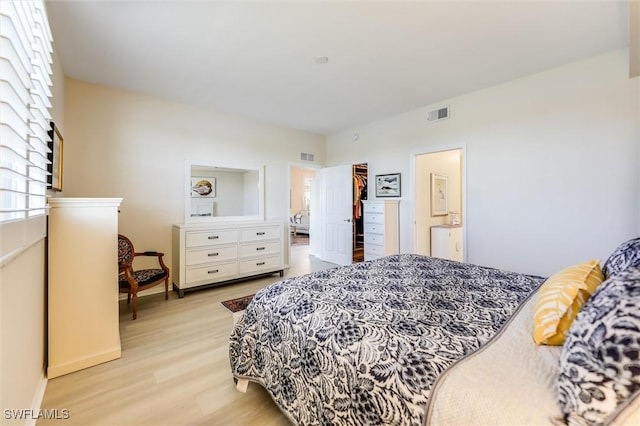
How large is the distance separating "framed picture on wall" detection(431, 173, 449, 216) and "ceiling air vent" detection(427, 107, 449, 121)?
103 centimetres

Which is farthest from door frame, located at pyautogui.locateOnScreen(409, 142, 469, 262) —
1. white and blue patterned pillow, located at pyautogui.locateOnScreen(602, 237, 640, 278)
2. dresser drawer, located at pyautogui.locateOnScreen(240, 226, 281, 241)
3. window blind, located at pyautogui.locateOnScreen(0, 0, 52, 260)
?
window blind, located at pyautogui.locateOnScreen(0, 0, 52, 260)

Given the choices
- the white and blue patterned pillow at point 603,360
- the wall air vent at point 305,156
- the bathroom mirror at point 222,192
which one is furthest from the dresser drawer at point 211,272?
the white and blue patterned pillow at point 603,360

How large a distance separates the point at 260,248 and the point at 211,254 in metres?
0.74

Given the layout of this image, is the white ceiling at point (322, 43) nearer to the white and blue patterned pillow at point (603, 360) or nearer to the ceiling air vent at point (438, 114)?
the ceiling air vent at point (438, 114)

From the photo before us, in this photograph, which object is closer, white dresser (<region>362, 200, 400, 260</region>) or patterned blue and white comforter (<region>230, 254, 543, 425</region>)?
patterned blue and white comforter (<region>230, 254, 543, 425</region>)

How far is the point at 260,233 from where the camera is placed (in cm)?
423

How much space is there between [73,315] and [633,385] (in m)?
2.90

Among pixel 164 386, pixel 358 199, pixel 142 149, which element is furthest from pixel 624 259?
pixel 142 149

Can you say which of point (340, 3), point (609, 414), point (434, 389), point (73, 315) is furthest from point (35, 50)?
point (609, 414)

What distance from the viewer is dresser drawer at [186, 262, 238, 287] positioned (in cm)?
358

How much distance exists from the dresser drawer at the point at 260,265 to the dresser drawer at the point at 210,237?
409mm

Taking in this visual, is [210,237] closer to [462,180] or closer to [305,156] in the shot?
[305,156]

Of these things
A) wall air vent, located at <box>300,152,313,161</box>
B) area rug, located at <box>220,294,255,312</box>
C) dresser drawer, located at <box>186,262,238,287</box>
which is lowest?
area rug, located at <box>220,294,255,312</box>

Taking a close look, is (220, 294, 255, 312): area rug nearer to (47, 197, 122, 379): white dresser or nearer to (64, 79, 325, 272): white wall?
(47, 197, 122, 379): white dresser
